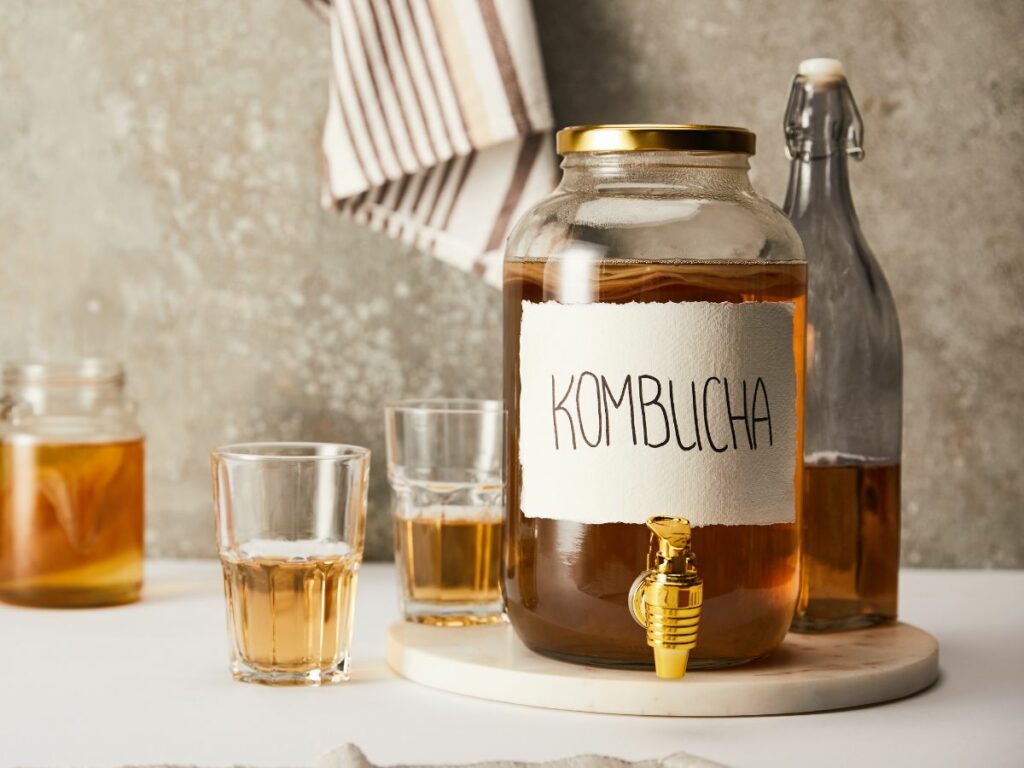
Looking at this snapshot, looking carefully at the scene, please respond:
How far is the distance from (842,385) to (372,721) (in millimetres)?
364

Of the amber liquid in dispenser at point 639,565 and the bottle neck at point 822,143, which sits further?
the bottle neck at point 822,143

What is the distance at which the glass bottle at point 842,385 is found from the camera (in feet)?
2.63

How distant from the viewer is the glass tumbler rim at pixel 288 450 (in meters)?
0.69

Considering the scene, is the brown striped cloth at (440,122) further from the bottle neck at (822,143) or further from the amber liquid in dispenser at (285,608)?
the amber liquid in dispenser at (285,608)

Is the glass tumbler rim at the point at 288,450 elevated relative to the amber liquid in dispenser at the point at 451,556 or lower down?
elevated

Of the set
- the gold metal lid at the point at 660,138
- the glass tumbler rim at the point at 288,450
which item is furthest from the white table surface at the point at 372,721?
the gold metal lid at the point at 660,138

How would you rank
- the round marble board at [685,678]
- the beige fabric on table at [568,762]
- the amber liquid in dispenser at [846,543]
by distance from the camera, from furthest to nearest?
1. the amber liquid in dispenser at [846,543]
2. the round marble board at [685,678]
3. the beige fabric on table at [568,762]

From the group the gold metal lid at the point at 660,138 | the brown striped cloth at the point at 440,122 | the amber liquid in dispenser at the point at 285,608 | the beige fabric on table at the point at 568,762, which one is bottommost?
the beige fabric on table at the point at 568,762

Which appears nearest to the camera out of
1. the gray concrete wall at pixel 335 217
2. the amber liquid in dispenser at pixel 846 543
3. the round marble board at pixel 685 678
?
the round marble board at pixel 685 678

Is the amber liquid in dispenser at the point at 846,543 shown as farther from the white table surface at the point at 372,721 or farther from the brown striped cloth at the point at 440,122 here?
the brown striped cloth at the point at 440,122

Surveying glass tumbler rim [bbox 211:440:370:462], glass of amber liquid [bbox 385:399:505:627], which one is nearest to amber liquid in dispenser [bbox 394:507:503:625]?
glass of amber liquid [bbox 385:399:505:627]

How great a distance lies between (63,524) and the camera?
35.9 inches

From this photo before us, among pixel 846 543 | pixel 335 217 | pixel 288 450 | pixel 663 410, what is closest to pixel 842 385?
pixel 846 543

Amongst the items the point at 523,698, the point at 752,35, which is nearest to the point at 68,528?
the point at 523,698
